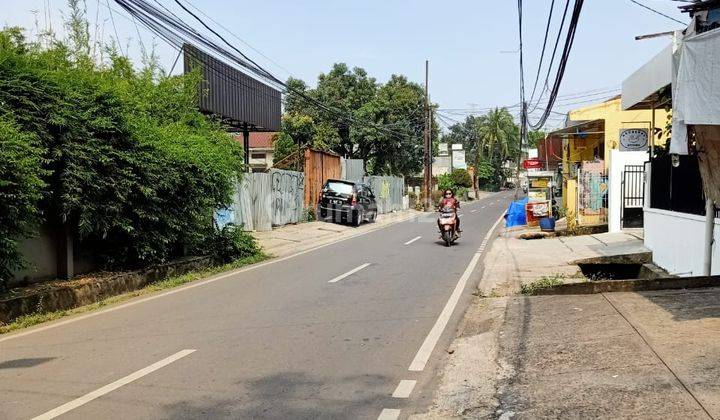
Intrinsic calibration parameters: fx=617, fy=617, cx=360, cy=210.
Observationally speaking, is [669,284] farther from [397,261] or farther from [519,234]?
[519,234]

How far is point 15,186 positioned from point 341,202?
20.1 meters

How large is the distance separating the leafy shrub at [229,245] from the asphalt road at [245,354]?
309 cm

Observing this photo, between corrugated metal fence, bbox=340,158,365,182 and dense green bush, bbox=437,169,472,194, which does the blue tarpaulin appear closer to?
corrugated metal fence, bbox=340,158,365,182

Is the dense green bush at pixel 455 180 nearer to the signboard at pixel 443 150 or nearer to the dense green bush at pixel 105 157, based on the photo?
the signboard at pixel 443 150

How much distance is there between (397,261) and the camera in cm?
1475

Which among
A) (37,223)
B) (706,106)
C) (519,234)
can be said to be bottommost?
(519,234)

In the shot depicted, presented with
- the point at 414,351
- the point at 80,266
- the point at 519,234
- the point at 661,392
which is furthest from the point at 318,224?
the point at 661,392

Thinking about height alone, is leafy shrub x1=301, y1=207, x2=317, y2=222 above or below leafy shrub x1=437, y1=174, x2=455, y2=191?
below

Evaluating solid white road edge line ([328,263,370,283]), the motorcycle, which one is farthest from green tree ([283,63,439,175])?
solid white road edge line ([328,263,370,283])

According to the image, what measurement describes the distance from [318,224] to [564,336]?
802 inches

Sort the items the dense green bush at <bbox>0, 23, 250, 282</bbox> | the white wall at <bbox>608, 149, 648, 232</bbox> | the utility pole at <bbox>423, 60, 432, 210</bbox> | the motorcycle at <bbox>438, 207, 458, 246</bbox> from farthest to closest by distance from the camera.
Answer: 1. the utility pole at <bbox>423, 60, 432, 210</bbox>
2. the white wall at <bbox>608, 149, 648, 232</bbox>
3. the motorcycle at <bbox>438, 207, 458, 246</bbox>
4. the dense green bush at <bbox>0, 23, 250, 282</bbox>

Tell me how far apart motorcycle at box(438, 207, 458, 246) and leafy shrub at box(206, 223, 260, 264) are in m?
5.91

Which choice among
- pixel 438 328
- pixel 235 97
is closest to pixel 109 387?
pixel 438 328

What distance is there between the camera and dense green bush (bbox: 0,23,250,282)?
8375mm
